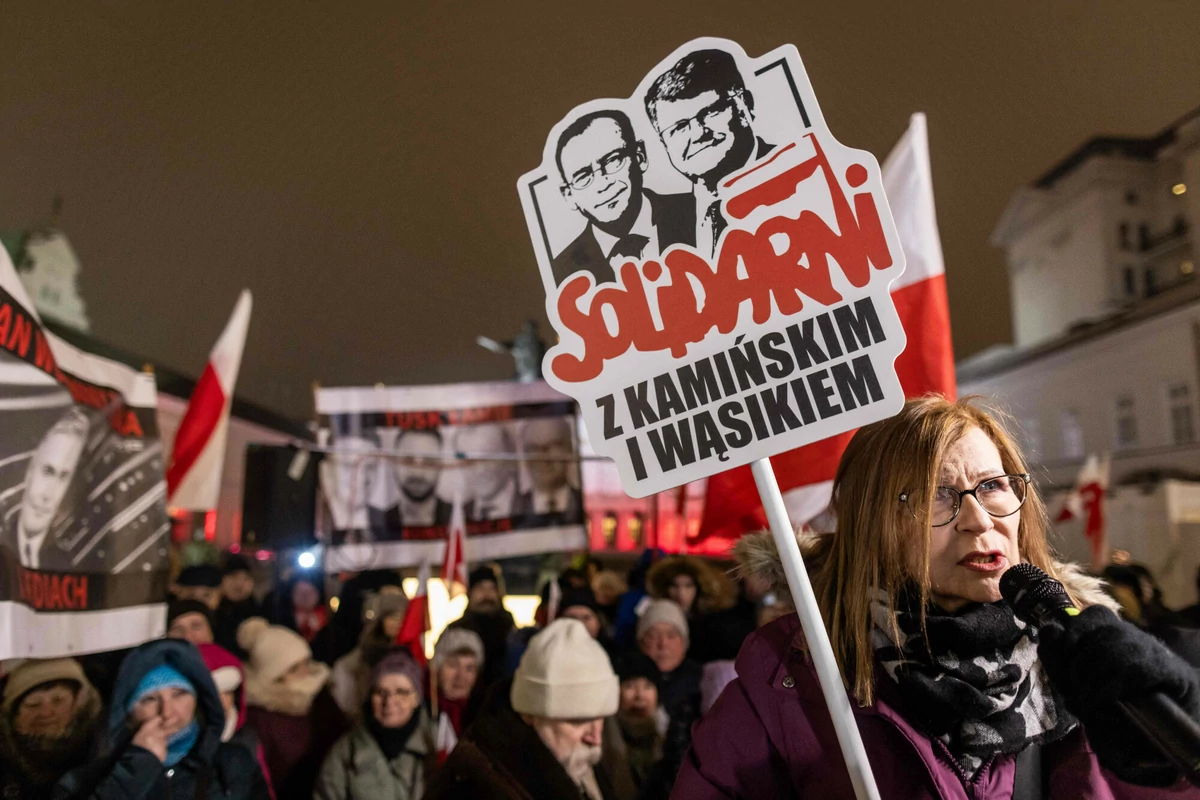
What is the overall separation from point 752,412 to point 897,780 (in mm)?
678

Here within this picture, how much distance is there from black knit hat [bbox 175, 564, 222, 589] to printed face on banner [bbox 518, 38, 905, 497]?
5.73 metres

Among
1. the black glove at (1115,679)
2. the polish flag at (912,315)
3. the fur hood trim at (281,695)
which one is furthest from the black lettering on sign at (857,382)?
the fur hood trim at (281,695)

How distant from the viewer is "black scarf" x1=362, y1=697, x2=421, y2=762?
170 inches

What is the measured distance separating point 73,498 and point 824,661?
319 cm

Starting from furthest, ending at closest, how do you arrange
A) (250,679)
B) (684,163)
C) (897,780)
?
(250,679) < (684,163) < (897,780)

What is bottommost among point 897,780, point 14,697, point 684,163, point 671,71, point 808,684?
point 897,780

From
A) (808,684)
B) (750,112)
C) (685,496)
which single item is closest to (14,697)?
(808,684)

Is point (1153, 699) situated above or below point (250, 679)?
below

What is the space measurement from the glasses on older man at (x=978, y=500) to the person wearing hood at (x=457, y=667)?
4119 millimetres

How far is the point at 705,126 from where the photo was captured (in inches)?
72.3

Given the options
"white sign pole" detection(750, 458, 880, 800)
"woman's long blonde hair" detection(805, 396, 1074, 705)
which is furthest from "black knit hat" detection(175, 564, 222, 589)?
"white sign pole" detection(750, 458, 880, 800)

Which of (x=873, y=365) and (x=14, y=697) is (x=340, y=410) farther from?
(x=873, y=365)

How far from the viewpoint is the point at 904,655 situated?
1.59 m

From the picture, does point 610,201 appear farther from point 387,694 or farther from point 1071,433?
point 1071,433
